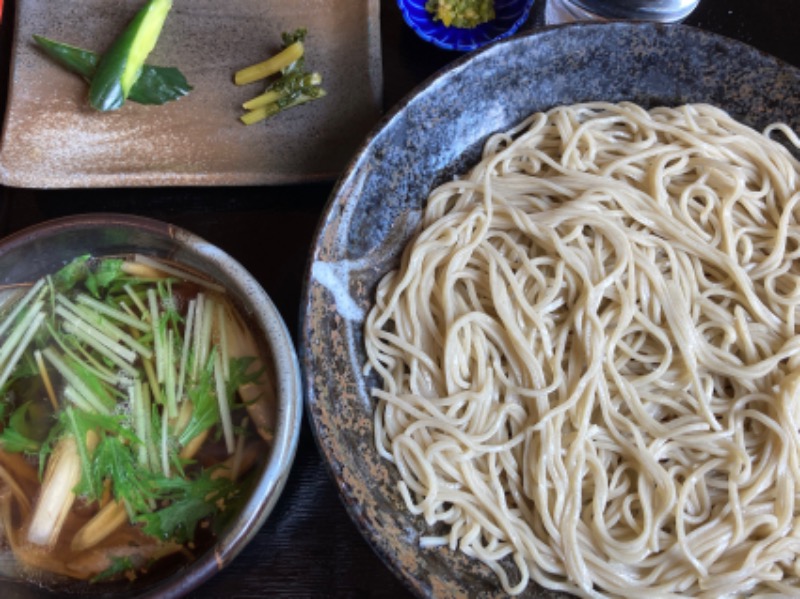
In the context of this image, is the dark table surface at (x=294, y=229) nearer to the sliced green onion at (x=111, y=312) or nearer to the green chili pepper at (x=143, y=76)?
the green chili pepper at (x=143, y=76)

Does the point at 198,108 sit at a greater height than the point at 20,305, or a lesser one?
greater

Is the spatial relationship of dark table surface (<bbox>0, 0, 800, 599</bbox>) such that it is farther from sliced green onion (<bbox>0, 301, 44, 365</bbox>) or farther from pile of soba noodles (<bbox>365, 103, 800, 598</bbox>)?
sliced green onion (<bbox>0, 301, 44, 365</bbox>)

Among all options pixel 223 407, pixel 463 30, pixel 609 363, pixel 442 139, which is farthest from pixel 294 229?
pixel 609 363

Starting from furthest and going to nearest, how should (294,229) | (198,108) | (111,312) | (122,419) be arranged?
(198,108) → (294,229) → (111,312) → (122,419)

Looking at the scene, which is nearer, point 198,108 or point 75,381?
point 75,381

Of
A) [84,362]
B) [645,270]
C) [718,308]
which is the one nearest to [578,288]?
[645,270]

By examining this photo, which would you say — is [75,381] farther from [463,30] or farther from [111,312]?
[463,30]

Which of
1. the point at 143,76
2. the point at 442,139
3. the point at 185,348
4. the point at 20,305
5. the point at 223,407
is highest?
the point at 143,76
